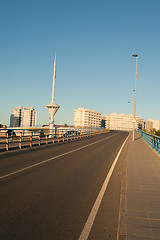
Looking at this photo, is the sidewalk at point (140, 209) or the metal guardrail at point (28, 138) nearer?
the sidewalk at point (140, 209)

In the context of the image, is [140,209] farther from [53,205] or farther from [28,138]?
[28,138]

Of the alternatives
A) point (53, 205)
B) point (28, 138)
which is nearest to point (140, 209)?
point (53, 205)

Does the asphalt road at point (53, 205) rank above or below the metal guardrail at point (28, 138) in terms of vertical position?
below

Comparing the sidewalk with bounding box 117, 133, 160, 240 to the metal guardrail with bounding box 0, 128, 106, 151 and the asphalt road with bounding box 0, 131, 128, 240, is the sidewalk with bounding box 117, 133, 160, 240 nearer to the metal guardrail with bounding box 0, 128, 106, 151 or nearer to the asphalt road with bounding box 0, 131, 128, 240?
the asphalt road with bounding box 0, 131, 128, 240

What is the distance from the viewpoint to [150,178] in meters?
8.12

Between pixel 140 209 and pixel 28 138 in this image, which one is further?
pixel 28 138

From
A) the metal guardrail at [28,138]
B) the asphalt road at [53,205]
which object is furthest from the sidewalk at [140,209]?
the metal guardrail at [28,138]

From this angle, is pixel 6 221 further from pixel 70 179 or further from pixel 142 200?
pixel 70 179

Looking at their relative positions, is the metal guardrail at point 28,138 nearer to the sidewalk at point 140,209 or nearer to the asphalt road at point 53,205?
the asphalt road at point 53,205

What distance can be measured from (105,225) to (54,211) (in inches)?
46.3

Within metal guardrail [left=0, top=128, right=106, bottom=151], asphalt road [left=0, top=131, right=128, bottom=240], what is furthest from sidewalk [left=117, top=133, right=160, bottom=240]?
metal guardrail [left=0, top=128, right=106, bottom=151]

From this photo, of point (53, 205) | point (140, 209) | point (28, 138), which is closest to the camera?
point (140, 209)

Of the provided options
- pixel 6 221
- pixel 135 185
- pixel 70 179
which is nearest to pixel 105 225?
pixel 6 221

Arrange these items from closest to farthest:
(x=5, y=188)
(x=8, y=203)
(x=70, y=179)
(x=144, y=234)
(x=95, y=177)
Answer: (x=144, y=234)
(x=8, y=203)
(x=5, y=188)
(x=70, y=179)
(x=95, y=177)
